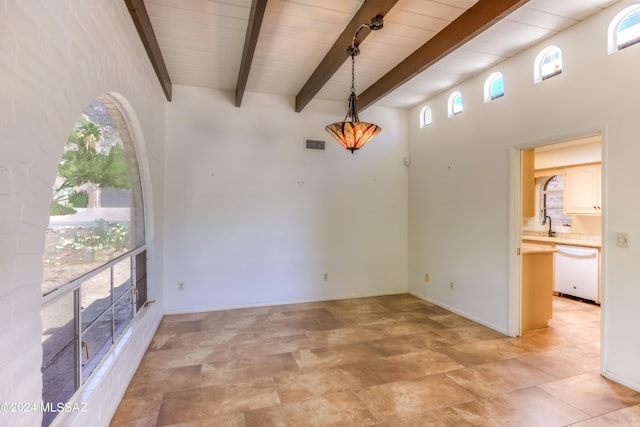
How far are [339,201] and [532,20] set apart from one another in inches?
123

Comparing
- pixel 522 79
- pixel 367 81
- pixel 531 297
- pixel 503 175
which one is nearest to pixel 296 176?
pixel 367 81

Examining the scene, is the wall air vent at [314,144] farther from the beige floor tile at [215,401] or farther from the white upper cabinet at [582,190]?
A: the white upper cabinet at [582,190]

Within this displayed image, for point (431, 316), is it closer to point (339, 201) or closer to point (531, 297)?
point (531, 297)


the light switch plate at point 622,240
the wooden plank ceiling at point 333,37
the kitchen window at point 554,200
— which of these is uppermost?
the wooden plank ceiling at point 333,37

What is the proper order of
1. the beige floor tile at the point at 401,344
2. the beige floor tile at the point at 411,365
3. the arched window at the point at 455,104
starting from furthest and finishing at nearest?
the arched window at the point at 455,104 → the beige floor tile at the point at 401,344 → the beige floor tile at the point at 411,365

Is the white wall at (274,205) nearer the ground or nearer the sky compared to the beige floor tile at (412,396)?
nearer the sky

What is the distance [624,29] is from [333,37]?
2.45 meters

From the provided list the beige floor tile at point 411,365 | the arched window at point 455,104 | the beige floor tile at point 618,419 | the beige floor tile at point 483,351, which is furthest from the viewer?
the arched window at point 455,104

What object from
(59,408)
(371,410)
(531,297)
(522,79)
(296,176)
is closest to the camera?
(59,408)

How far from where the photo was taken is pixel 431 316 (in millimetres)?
4113

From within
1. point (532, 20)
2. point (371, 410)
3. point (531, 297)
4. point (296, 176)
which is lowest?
point (371, 410)

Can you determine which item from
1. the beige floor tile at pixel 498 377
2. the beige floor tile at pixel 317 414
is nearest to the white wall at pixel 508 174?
the beige floor tile at pixel 498 377

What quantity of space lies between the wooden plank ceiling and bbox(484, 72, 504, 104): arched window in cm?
17

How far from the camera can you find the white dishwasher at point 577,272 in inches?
174
